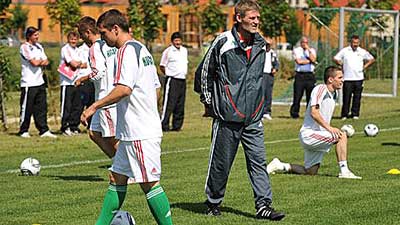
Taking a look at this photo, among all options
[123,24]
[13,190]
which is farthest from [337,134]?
[123,24]

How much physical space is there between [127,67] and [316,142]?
17.0 feet

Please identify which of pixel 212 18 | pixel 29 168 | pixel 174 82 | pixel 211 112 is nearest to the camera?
pixel 211 112

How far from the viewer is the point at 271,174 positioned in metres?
13.7

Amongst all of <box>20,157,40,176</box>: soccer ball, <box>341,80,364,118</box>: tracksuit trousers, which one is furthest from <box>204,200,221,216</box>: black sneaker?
<box>341,80,364,118</box>: tracksuit trousers

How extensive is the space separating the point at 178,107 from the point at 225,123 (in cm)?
1169

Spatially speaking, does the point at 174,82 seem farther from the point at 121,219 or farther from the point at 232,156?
the point at 121,219

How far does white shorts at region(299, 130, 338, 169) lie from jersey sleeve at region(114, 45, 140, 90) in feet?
16.6

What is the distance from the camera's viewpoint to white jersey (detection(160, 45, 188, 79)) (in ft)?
→ 70.9

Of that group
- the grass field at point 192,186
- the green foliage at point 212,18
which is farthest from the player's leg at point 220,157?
the green foliage at point 212,18

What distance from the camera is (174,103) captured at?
21797mm

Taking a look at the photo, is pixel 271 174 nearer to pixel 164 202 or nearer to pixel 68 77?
pixel 164 202

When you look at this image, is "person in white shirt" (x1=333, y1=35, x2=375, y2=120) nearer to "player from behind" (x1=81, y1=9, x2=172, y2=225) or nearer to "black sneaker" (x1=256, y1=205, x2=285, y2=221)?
"black sneaker" (x1=256, y1=205, x2=285, y2=221)

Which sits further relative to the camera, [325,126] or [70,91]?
[70,91]

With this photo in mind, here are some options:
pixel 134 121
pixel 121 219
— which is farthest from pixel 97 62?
pixel 121 219
